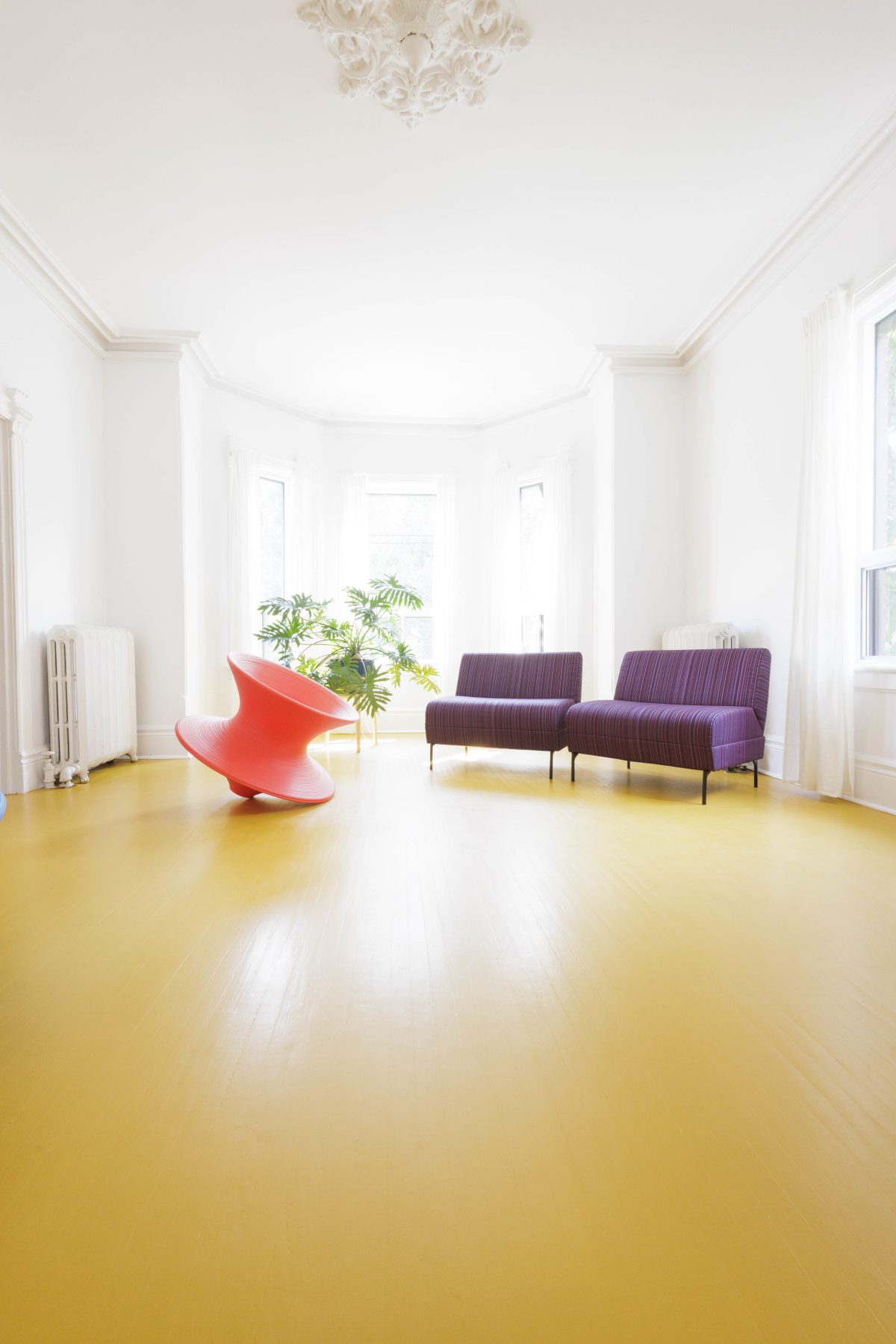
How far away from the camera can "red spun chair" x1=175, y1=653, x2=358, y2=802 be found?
12.6 feet

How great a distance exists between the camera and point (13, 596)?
4430 millimetres

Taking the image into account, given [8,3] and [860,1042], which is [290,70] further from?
[860,1042]

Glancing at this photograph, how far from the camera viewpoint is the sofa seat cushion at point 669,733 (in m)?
4.02

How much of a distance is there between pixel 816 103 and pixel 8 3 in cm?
313

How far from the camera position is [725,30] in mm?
2943

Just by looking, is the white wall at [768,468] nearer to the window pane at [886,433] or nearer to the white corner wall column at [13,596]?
the window pane at [886,433]

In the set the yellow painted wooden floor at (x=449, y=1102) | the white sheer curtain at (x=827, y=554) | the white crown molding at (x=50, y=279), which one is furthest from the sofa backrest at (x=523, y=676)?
the white crown molding at (x=50, y=279)

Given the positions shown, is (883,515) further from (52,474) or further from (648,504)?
(52,474)

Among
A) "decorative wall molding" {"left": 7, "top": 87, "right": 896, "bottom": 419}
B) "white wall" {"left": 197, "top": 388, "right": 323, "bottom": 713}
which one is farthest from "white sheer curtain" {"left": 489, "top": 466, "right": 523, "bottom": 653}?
"white wall" {"left": 197, "top": 388, "right": 323, "bottom": 713}

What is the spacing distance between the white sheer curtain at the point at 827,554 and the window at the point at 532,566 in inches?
134

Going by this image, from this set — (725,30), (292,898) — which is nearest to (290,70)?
(725,30)

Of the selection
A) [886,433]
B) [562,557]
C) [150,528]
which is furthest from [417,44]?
[562,557]

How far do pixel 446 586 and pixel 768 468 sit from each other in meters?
3.56

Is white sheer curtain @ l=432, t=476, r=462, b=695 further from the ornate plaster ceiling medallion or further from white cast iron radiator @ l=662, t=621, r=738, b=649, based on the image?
the ornate plaster ceiling medallion
